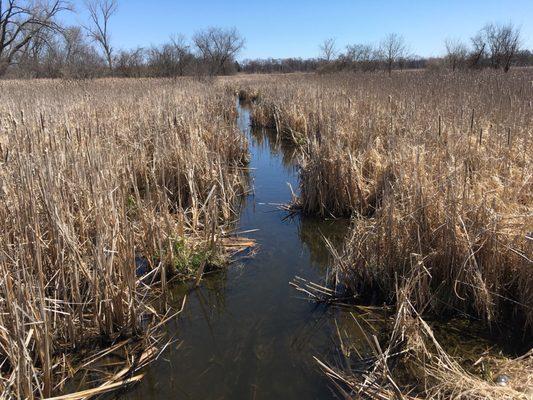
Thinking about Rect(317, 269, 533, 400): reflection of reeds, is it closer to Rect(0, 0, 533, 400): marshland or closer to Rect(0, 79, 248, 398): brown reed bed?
Rect(0, 0, 533, 400): marshland

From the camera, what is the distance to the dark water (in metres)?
2.40

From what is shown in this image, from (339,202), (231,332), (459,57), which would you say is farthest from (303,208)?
(459,57)

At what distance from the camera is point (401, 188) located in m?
3.34

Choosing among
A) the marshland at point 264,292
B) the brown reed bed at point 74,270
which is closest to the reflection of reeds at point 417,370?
the marshland at point 264,292

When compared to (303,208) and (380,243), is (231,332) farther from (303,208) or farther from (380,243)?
(303,208)

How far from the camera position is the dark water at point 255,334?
2.40 metres

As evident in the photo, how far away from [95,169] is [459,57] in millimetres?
23025

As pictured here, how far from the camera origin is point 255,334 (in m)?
2.90

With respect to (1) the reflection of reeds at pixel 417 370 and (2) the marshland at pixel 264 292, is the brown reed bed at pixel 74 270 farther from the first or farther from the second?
(1) the reflection of reeds at pixel 417 370

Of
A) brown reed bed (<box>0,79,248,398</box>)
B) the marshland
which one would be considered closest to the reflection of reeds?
the marshland

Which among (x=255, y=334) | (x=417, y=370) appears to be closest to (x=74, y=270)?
(x=255, y=334)

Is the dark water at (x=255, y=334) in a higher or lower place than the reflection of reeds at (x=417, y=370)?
lower

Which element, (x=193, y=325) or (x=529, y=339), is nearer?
(x=529, y=339)

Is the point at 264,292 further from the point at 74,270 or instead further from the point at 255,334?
the point at 74,270
